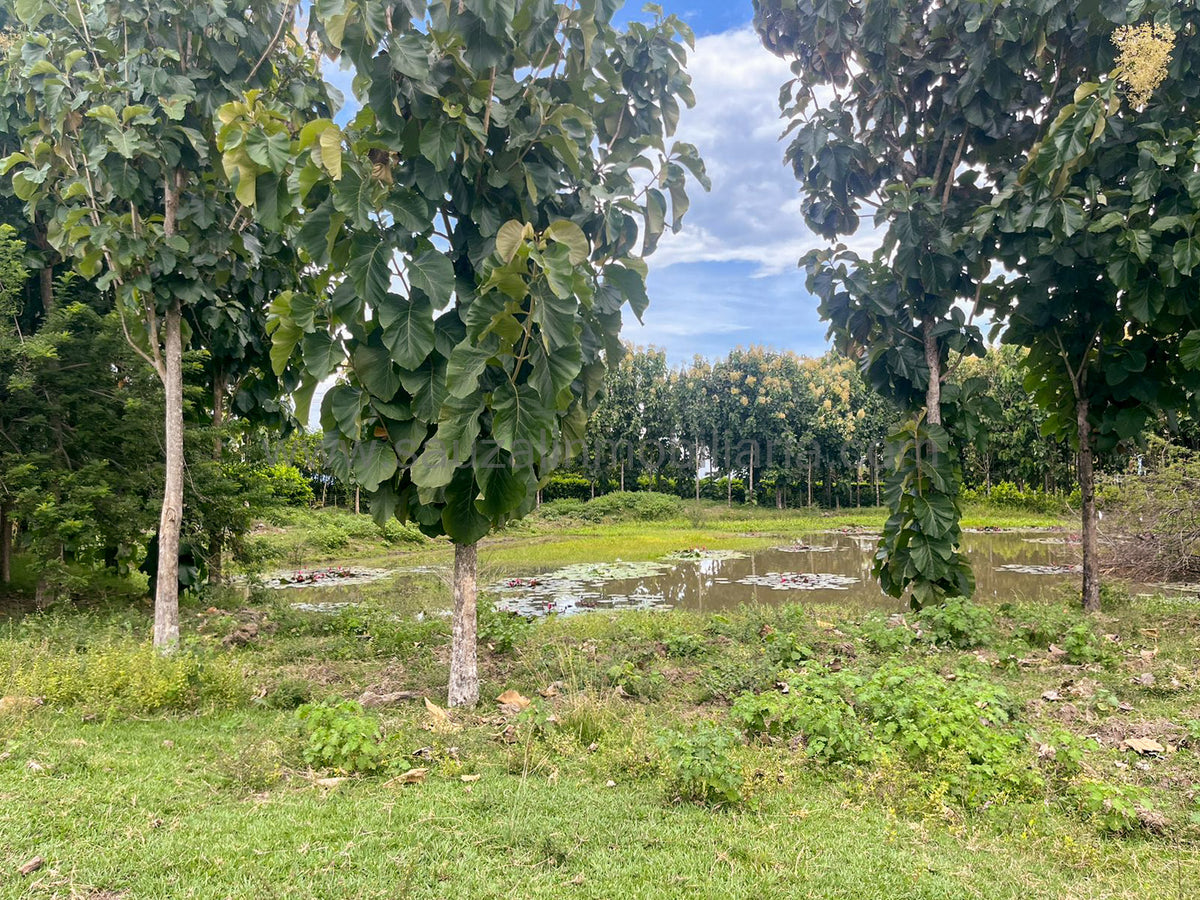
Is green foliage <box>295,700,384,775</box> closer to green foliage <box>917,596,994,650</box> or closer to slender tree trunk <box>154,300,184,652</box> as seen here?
slender tree trunk <box>154,300,184,652</box>

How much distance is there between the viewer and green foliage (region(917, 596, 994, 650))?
21.4 ft

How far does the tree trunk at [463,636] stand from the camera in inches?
198

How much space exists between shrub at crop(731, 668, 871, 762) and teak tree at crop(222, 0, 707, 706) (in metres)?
1.98

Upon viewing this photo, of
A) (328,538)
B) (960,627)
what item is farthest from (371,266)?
(328,538)

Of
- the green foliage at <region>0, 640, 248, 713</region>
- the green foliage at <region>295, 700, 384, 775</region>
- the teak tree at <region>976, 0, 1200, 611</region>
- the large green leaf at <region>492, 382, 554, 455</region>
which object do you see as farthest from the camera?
the teak tree at <region>976, 0, 1200, 611</region>

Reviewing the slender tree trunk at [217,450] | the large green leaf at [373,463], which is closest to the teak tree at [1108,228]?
the large green leaf at [373,463]

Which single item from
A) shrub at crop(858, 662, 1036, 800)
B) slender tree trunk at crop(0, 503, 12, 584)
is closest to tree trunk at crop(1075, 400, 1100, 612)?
shrub at crop(858, 662, 1036, 800)

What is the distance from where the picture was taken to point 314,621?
26.3 feet

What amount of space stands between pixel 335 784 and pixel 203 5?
21.9ft

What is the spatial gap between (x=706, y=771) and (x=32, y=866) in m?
2.72

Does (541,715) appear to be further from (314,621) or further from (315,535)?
(315,535)

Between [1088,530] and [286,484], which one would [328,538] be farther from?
[1088,530]

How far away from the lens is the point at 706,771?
3.25 metres

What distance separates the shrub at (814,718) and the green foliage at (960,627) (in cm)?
243
